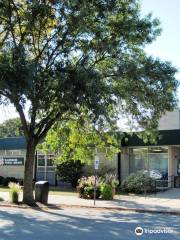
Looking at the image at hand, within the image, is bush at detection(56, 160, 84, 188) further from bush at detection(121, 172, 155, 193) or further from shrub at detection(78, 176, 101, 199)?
shrub at detection(78, 176, 101, 199)

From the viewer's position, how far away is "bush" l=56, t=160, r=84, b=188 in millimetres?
36688

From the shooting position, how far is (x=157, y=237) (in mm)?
11727

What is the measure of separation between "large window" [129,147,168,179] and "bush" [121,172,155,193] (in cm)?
231

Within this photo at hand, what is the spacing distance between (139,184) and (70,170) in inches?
290

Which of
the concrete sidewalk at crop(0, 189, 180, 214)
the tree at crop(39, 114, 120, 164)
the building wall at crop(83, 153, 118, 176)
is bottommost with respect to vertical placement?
the concrete sidewalk at crop(0, 189, 180, 214)

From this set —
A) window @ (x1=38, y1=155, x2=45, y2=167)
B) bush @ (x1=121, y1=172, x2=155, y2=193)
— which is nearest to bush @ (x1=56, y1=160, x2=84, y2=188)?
window @ (x1=38, y1=155, x2=45, y2=167)

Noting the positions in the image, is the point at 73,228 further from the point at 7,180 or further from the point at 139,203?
the point at 7,180

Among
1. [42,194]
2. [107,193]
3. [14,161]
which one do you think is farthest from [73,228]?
[14,161]

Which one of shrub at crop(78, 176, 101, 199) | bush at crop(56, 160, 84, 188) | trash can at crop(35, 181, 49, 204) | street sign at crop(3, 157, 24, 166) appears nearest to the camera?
trash can at crop(35, 181, 49, 204)

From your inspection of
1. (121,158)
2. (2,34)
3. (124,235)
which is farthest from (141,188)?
(124,235)

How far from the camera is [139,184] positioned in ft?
102

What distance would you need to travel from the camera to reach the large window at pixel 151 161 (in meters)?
34.1

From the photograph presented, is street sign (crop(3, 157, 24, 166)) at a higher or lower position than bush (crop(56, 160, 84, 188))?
higher

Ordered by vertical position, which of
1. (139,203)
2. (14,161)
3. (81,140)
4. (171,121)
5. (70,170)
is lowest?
(139,203)
